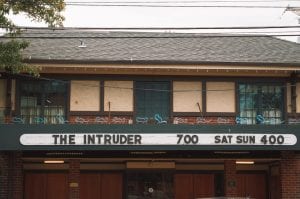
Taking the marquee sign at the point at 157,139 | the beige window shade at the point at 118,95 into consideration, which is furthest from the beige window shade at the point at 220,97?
the marquee sign at the point at 157,139

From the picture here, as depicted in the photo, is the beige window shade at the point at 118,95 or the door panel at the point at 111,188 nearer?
the beige window shade at the point at 118,95

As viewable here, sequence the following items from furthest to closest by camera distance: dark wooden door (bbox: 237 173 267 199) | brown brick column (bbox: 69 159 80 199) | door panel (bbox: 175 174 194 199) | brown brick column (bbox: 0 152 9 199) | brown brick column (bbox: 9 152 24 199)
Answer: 1. dark wooden door (bbox: 237 173 267 199)
2. door panel (bbox: 175 174 194 199)
3. brown brick column (bbox: 69 159 80 199)
4. brown brick column (bbox: 9 152 24 199)
5. brown brick column (bbox: 0 152 9 199)

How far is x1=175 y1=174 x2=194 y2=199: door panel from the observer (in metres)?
23.7

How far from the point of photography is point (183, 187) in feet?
77.8

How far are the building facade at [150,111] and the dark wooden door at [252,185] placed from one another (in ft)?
0.12

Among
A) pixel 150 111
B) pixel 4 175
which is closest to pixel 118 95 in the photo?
pixel 150 111

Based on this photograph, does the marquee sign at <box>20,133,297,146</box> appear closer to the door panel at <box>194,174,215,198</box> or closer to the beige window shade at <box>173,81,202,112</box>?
the beige window shade at <box>173,81,202,112</box>

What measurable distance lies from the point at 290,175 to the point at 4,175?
397 inches

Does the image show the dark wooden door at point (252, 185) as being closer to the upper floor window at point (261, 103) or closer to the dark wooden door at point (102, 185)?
the upper floor window at point (261, 103)

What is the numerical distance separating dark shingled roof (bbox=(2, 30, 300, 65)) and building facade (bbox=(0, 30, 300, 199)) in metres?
0.07

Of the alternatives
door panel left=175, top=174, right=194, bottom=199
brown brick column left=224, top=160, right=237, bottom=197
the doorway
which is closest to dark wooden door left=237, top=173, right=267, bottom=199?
brown brick column left=224, top=160, right=237, bottom=197

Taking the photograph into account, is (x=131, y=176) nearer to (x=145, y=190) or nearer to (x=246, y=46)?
(x=145, y=190)

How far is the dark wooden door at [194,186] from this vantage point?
77.7ft

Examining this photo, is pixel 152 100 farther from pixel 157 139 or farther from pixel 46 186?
pixel 46 186
